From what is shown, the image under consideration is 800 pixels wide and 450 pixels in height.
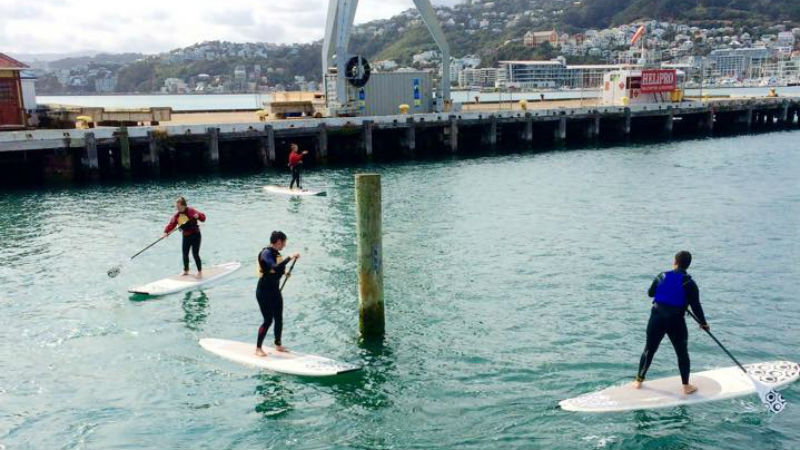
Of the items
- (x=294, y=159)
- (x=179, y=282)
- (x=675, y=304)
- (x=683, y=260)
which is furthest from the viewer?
(x=294, y=159)

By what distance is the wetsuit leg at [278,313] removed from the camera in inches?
449

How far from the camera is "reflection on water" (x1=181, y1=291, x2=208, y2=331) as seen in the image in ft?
46.2

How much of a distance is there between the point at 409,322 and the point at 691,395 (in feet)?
18.2

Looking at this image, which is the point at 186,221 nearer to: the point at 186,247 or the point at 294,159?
the point at 186,247

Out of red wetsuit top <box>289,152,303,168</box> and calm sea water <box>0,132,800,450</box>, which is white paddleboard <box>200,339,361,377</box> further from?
red wetsuit top <box>289,152,303,168</box>

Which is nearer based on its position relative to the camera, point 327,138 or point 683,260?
point 683,260

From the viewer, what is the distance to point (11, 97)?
116 ft

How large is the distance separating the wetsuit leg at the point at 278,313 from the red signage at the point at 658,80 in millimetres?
53024

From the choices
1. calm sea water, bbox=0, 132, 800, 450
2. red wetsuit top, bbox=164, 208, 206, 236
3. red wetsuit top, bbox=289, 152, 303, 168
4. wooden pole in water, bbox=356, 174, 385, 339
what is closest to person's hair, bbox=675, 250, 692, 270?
calm sea water, bbox=0, 132, 800, 450

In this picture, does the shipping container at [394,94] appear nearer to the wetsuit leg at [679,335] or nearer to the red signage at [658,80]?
the red signage at [658,80]

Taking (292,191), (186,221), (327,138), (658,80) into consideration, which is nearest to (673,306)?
(186,221)

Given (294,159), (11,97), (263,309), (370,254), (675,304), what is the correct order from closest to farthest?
(675,304) → (263,309) → (370,254) → (294,159) → (11,97)

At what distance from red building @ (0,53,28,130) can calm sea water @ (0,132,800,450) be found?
9414mm

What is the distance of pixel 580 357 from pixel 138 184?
27023 mm
